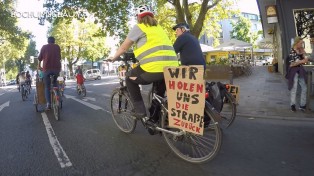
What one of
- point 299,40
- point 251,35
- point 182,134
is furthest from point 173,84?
point 251,35

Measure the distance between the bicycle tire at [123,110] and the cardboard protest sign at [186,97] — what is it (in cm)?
121

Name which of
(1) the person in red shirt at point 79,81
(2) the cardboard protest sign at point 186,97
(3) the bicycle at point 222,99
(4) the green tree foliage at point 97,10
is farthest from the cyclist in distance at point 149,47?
(4) the green tree foliage at point 97,10

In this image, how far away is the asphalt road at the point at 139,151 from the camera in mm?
3910

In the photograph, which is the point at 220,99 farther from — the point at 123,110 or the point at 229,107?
the point at 123,110

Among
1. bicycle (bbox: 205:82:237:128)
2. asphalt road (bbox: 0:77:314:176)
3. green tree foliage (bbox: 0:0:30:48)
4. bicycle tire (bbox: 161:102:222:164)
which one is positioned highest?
green tree foliage (bbox: 0:0:30:48)

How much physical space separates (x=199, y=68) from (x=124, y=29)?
17.4m

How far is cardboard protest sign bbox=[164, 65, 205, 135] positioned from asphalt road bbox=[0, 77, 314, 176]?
0.49 m

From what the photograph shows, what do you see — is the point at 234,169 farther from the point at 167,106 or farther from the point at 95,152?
the point at 95,152

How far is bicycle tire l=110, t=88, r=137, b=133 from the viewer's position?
5.62 m

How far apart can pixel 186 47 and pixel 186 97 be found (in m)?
1.36

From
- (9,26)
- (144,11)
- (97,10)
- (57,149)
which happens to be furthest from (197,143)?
(9,26)

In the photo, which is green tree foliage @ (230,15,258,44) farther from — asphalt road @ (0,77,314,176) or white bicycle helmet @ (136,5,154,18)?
white bicycle helmet @ (136,5,154,18)

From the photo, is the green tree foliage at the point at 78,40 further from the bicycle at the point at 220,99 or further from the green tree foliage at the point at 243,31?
the bicycle at the point at 220,99

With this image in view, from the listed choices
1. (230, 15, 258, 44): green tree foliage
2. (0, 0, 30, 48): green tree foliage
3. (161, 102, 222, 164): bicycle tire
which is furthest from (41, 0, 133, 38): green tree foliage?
(230, 15, 258, 44): green tree foliage
